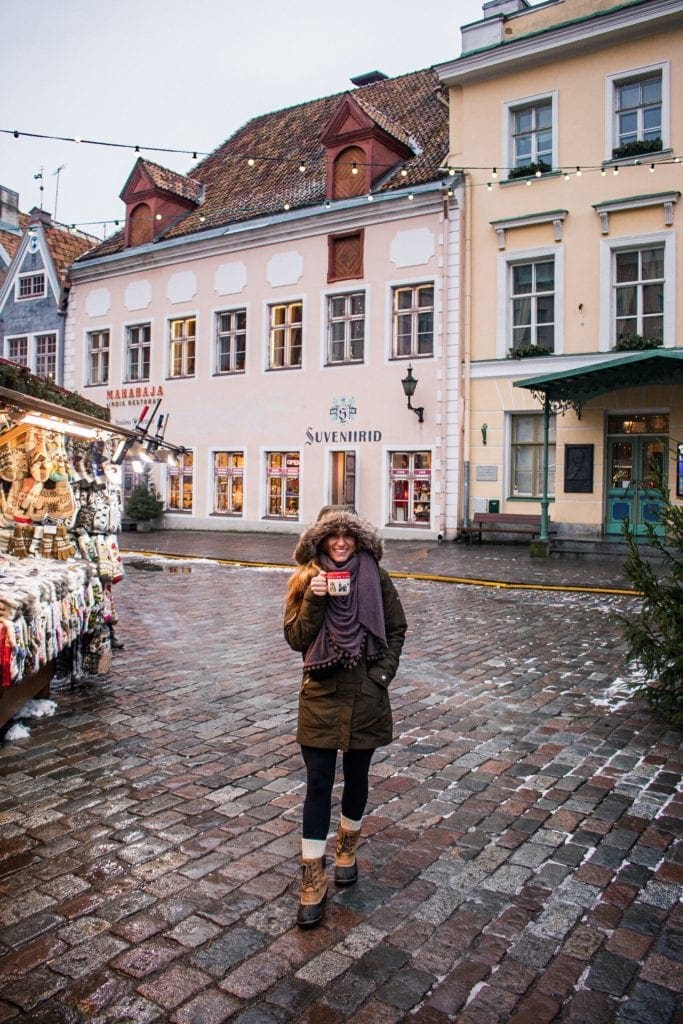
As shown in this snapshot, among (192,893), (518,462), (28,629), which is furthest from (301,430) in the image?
(192,893)

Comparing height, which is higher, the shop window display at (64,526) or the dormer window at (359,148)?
the dormer window at (359,148)

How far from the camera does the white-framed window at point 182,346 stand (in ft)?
83.2

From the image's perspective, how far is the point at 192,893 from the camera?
3361mm

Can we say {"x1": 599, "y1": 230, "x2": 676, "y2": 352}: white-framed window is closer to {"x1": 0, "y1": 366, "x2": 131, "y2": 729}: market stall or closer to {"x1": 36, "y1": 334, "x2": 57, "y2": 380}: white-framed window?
{"x1": 0, "y1": 366, "x2": 131, "y2": 729}: market stall

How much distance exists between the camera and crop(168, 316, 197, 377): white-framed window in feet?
83.2

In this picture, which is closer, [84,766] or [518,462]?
[84,766]

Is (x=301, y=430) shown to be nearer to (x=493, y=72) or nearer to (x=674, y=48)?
(x=493, y=72)

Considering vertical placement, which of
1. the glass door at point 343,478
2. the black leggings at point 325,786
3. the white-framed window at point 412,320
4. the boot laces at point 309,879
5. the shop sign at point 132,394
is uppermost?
the white-framed window at point 412,320

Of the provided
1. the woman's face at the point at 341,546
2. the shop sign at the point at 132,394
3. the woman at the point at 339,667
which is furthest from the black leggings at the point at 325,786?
the shop sign at the point at 132,394

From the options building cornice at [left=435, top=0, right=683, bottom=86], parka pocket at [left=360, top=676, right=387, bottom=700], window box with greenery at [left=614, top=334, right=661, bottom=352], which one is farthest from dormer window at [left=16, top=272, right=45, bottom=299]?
parka pocket at [left=360, top=676, right=387, bottom=700]

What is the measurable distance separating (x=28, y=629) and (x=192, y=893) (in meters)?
2.47

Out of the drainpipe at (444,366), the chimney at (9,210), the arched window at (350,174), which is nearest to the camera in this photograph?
the drainpipe at (444,366)

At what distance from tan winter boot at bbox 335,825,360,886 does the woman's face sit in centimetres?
123

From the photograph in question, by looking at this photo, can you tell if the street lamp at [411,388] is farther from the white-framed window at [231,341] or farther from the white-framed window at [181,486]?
the white-framed window at [181,486]
